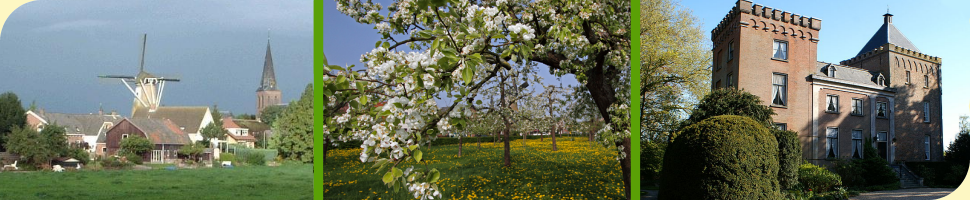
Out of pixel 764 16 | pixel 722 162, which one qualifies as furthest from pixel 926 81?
pixel 722 162

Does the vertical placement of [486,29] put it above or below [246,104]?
above

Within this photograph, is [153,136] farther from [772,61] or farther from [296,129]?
[772,61]

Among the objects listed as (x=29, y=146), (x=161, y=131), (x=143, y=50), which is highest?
(x=143, y=50)

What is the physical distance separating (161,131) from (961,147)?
8919 millimetres

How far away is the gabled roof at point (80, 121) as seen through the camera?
14.2 ft

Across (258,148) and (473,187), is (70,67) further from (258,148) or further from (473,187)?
(473,187)

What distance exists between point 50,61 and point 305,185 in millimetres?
2356

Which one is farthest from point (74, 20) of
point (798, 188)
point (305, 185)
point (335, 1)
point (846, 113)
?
point (846, 113)

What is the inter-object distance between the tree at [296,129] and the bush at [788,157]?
447 cm

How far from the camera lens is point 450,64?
264cm

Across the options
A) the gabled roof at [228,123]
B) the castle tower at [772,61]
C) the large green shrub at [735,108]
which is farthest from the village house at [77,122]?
the castle tower at [772,61]

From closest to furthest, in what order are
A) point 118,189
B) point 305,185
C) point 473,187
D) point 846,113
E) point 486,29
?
point 486,29, point 473,187, point 118,189, point 305,185, point 846,113

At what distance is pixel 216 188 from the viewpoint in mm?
4895

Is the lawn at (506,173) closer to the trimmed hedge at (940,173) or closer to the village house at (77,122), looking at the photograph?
the village house at (77,122)
